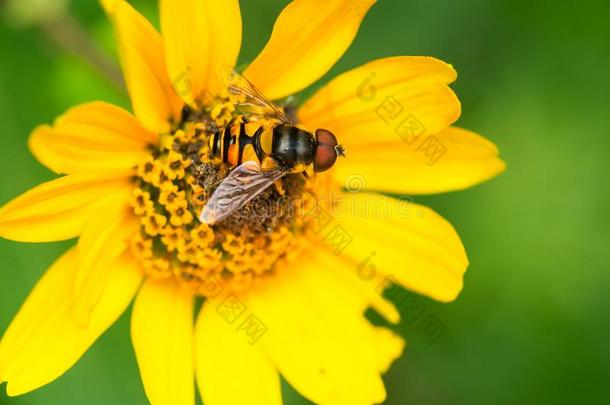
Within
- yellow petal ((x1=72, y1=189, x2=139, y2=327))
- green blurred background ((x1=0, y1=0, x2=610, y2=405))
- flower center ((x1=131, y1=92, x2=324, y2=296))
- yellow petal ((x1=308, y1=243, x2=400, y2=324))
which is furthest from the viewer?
green blurred background ((x1=0, y1=0, x2=610, y2=405))

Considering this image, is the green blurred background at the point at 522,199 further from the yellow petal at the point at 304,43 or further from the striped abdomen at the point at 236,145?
the striped abdomen at the point at 236,145

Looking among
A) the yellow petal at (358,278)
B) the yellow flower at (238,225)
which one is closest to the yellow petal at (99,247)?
the yellow flower at (238,225)

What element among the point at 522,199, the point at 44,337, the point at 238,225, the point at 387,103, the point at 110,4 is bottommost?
the point at 522,199

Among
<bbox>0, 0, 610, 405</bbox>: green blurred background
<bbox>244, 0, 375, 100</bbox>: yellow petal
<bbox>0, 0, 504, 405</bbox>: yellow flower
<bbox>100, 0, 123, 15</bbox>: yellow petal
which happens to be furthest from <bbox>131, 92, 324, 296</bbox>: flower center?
<bbox>0, 0, 610, 405</bbox>: green blurred background

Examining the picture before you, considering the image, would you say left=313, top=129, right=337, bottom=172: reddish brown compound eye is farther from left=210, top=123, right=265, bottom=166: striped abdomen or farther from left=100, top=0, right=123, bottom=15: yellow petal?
left=100, top=0, right=123, bottom=15: yellow petal

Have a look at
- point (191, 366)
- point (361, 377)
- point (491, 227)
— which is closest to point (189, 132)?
point (191, 366)

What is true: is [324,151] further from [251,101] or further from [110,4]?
[110,4]

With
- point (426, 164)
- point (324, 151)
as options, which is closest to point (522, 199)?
point (426, 164)
